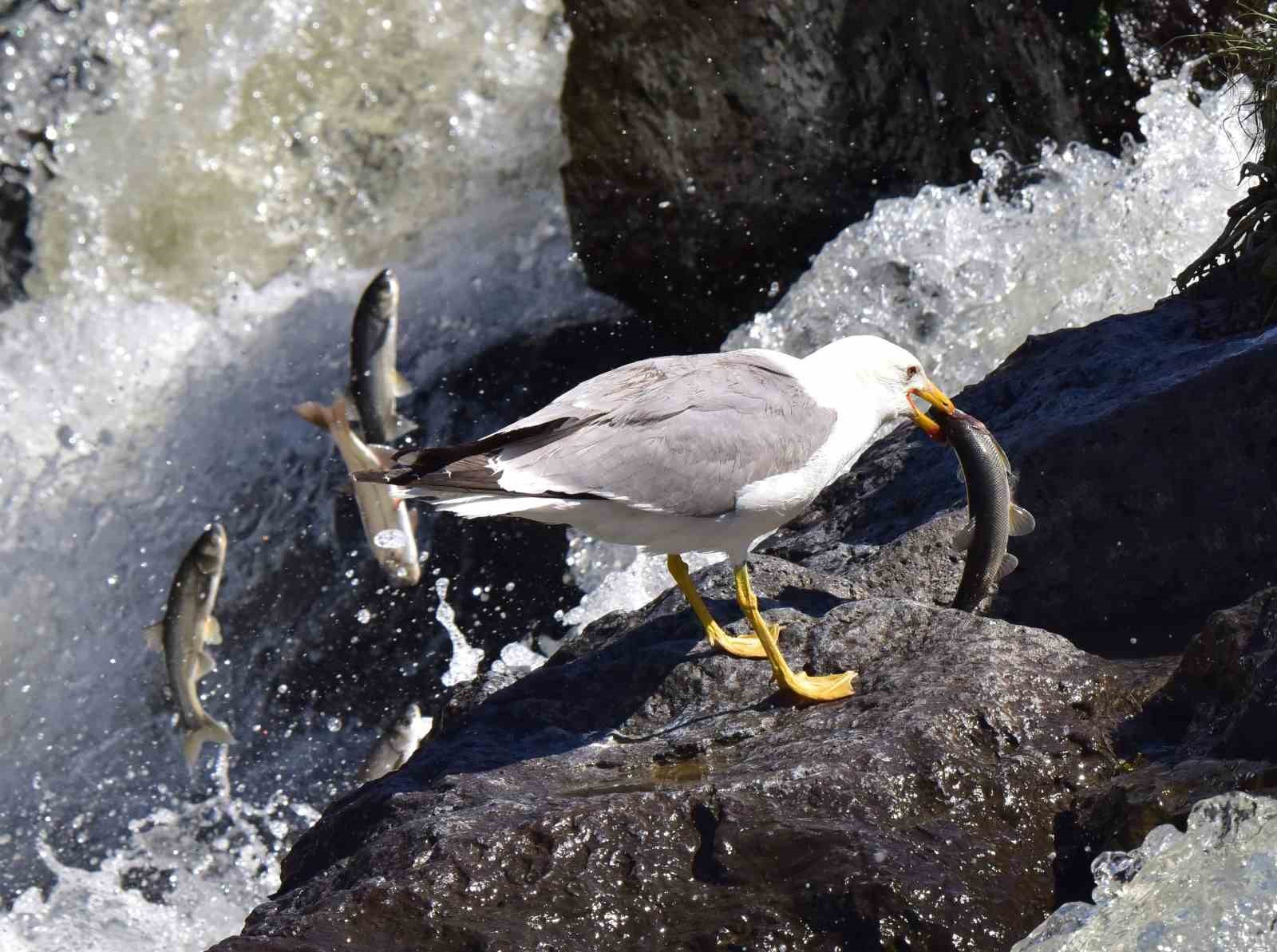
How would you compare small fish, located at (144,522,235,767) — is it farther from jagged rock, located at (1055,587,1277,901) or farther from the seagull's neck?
jagged rock, located at (1055,587,1277,901)

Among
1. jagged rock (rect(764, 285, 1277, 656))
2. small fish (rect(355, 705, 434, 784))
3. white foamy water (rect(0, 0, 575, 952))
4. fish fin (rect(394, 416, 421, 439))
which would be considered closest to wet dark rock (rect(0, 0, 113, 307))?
white foamy water (rect(0, 0, 575, 952))

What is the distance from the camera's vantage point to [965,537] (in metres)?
4.36

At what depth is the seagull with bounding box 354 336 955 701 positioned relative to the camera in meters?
3.98

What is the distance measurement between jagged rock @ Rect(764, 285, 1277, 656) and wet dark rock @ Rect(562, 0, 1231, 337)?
3.56 metres

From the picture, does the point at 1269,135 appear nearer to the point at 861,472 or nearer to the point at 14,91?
the point at 861,472

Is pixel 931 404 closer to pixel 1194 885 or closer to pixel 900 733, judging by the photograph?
pixel 900 733

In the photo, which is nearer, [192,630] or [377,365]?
[192,630]

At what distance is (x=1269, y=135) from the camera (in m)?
5.44

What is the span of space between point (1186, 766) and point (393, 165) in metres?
7.54

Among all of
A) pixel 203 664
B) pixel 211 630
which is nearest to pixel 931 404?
pixel 211 630

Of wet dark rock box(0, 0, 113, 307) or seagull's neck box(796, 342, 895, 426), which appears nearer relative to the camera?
seagull's neck box(796, 342, 895, 426)

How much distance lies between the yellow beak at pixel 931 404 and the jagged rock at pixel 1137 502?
33 centimetres

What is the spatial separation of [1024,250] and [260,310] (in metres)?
4.54

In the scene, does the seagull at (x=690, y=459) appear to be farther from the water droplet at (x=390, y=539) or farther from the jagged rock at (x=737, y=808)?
the water droplet at (x=390, y=539)
